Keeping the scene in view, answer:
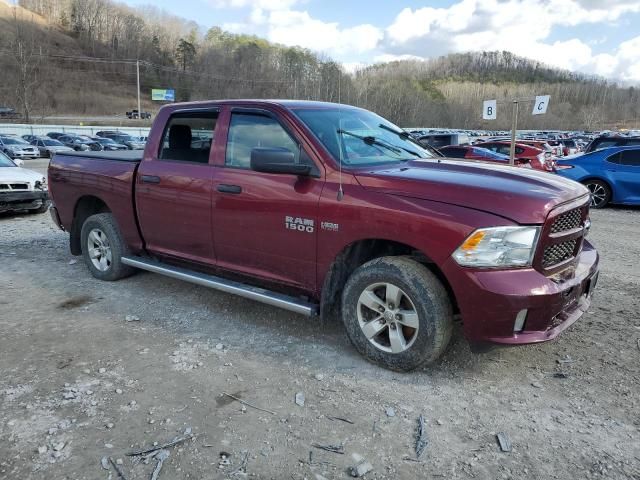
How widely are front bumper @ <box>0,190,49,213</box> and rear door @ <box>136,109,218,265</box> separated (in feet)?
18.9

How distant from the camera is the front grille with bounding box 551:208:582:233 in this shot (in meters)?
3.32

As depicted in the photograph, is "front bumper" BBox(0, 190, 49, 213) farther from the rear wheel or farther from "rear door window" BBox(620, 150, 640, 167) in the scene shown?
"rear door window" BBox(620, 150, 640, 167)

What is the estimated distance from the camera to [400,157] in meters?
4.26

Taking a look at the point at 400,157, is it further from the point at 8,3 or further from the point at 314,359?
the point at 8,3

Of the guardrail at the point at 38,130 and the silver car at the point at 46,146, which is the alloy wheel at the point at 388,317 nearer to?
the silver car at the point at 46,146

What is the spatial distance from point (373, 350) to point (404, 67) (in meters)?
175

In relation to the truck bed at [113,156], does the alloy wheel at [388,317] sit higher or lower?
lower

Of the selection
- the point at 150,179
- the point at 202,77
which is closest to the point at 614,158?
the point at 150,179

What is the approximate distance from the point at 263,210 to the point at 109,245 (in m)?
2.40

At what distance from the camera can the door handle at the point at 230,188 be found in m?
4.14

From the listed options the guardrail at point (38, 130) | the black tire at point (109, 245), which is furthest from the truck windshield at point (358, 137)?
the guardrail at point (38, 130)

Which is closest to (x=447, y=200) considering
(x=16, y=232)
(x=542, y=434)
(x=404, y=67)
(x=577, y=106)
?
(x=542, y=434)

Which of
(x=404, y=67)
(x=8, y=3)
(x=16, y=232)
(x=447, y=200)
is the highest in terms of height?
(x=8, y=3)

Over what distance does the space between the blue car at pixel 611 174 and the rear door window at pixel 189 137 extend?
1006 cm
